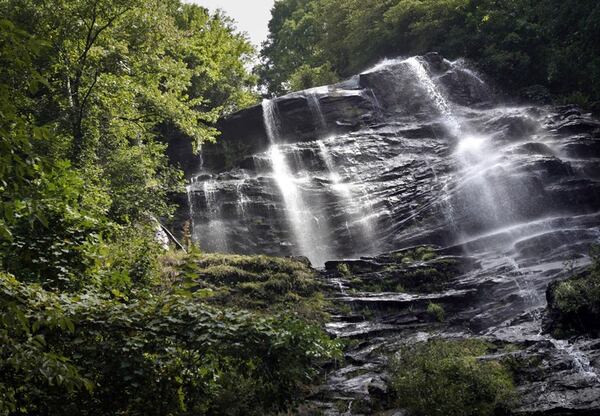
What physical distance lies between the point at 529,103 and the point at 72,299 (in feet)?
80.8

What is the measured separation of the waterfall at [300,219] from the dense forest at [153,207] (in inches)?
133

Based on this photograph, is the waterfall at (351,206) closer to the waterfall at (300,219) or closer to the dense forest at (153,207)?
the waterfall at (300,219)

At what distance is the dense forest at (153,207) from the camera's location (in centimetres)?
434

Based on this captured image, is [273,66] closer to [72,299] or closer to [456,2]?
[456,2]

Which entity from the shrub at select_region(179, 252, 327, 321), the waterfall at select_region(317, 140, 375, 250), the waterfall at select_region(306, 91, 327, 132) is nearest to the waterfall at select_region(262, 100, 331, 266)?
the waterfall at select_region(317, 140, 375, 250)

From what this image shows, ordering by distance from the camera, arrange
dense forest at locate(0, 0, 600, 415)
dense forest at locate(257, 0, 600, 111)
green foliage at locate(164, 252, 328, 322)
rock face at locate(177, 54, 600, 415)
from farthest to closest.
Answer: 1. dense forest at locate(257, 0, 600, 111)
2. green foliage at locate(164, 252, 328, 322)
3. rock face at locate(177, 54, 600, 415)
4. dense forest at locate(0, 0, 600, 415)

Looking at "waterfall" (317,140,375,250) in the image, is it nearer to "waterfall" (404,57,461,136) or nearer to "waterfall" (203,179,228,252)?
"waterfall" (203,179,228,252)

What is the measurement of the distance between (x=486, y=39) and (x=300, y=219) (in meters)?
15.6

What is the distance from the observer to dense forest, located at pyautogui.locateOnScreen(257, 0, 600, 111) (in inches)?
857

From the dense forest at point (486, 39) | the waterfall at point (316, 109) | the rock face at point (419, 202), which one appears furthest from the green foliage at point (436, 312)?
the waterfall at point (316, 109)

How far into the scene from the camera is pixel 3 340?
3.38 meters

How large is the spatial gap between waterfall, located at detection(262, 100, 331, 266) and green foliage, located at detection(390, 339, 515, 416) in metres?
9.91

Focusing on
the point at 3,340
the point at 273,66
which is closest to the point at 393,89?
the point at 273,66

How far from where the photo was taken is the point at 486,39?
92.2 ft
